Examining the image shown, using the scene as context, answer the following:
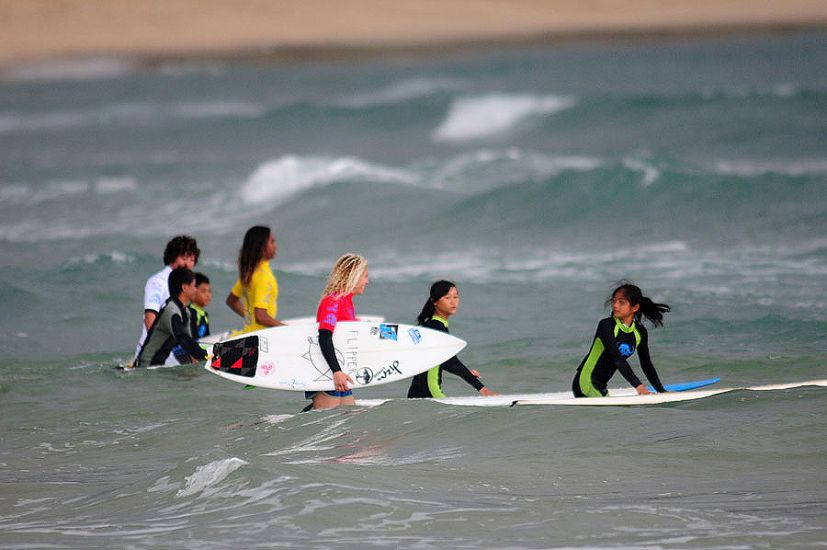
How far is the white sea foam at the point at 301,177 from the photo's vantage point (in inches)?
840

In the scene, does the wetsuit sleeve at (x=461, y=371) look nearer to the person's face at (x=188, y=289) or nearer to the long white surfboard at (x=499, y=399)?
the long white surfboard at (x=499, y=399)

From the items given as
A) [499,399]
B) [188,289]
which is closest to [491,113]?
[188,289]

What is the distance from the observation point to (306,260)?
1606cm

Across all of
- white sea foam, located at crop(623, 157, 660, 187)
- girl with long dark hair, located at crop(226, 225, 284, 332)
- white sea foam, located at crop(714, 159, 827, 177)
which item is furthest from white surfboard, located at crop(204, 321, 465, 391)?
white sea foam, located at crop(714, 159, 827, 177)

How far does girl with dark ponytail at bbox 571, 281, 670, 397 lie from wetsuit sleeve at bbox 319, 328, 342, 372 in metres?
1.62

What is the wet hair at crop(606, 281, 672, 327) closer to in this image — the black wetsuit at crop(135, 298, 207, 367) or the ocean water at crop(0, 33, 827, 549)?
the ocean water at crop(0, 33, 827, 549)

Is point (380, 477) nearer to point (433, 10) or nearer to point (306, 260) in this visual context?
point (306, 260)

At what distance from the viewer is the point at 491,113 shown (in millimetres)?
32719

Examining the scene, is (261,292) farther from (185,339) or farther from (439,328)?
(439,328)

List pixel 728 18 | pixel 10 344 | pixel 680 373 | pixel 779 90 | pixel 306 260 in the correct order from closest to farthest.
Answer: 1. pixel 680 373
2. pixel 10 344
3. pixel 306 260
4. pixel 779 90
5. pixel 728 18

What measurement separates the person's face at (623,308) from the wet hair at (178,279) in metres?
3.07

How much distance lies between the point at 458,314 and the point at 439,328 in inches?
185

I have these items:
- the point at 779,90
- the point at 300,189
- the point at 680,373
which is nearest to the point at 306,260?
the point at 300,189

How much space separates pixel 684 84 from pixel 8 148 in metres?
19.3
